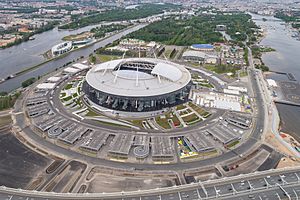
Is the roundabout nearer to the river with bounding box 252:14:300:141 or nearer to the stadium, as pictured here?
the stadium

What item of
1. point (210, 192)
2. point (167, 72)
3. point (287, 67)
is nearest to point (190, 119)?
point (167, 72)

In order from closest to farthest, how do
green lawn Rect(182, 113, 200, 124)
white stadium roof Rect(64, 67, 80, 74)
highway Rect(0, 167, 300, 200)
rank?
highway Rect(0, 167, 300, 200) < green lawn Rect(182, 113, 200, 124) < white stadium roof Rect(64, 67, 80, 74)

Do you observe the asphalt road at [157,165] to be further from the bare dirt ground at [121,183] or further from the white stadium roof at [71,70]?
the white stadium roof at [71,70]

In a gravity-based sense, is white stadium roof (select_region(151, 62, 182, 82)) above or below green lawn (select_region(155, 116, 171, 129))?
above

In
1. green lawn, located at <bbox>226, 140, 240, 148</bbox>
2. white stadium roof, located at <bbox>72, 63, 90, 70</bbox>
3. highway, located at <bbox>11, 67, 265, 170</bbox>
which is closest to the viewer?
highway, located at <bbox>11, 67, 265, 170</bbox>

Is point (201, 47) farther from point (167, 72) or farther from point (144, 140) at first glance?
point (144, 140)

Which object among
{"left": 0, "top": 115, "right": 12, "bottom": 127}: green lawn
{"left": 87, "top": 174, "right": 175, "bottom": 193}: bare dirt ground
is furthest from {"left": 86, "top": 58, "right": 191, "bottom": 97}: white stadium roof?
{"left": 87, "top": 174, "right": 175, "bottom": 193}: bare dirt ground

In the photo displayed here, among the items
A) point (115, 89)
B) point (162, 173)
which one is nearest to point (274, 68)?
point (115, 89)
